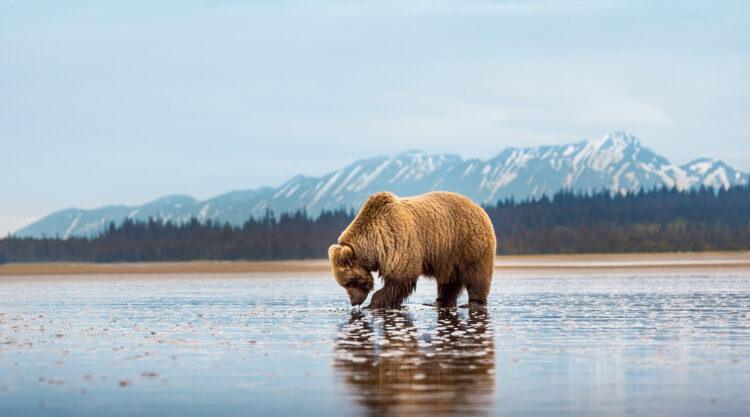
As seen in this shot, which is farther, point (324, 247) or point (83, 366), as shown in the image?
point (324, 247)

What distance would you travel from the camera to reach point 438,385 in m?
12.7

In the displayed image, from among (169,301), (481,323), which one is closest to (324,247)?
(169,301)

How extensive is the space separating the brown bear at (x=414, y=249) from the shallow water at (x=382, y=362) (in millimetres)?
1082

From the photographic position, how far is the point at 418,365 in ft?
48.2

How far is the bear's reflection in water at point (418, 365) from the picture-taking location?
11438mm

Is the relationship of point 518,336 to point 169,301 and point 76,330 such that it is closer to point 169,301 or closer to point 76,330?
point 76,330

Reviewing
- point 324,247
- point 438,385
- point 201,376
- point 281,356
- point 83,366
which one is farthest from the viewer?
point 324,247

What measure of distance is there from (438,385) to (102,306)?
20.6 meters

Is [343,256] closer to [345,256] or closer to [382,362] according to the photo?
[345,256]

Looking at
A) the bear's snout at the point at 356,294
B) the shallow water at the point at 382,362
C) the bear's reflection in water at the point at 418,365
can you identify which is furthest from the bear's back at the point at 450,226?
the bear's reflection in water at the point at 418,365

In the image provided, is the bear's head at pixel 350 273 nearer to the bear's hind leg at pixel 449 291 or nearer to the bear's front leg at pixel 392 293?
the bear's front leg at pixel 392 293

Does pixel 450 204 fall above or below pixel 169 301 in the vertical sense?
above

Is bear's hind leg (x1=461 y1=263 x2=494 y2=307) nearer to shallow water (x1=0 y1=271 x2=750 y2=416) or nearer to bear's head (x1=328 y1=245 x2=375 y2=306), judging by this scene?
shallow water (x1=0 y1=271 x2=750 y2=416)

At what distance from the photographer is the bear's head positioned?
26.4 m
